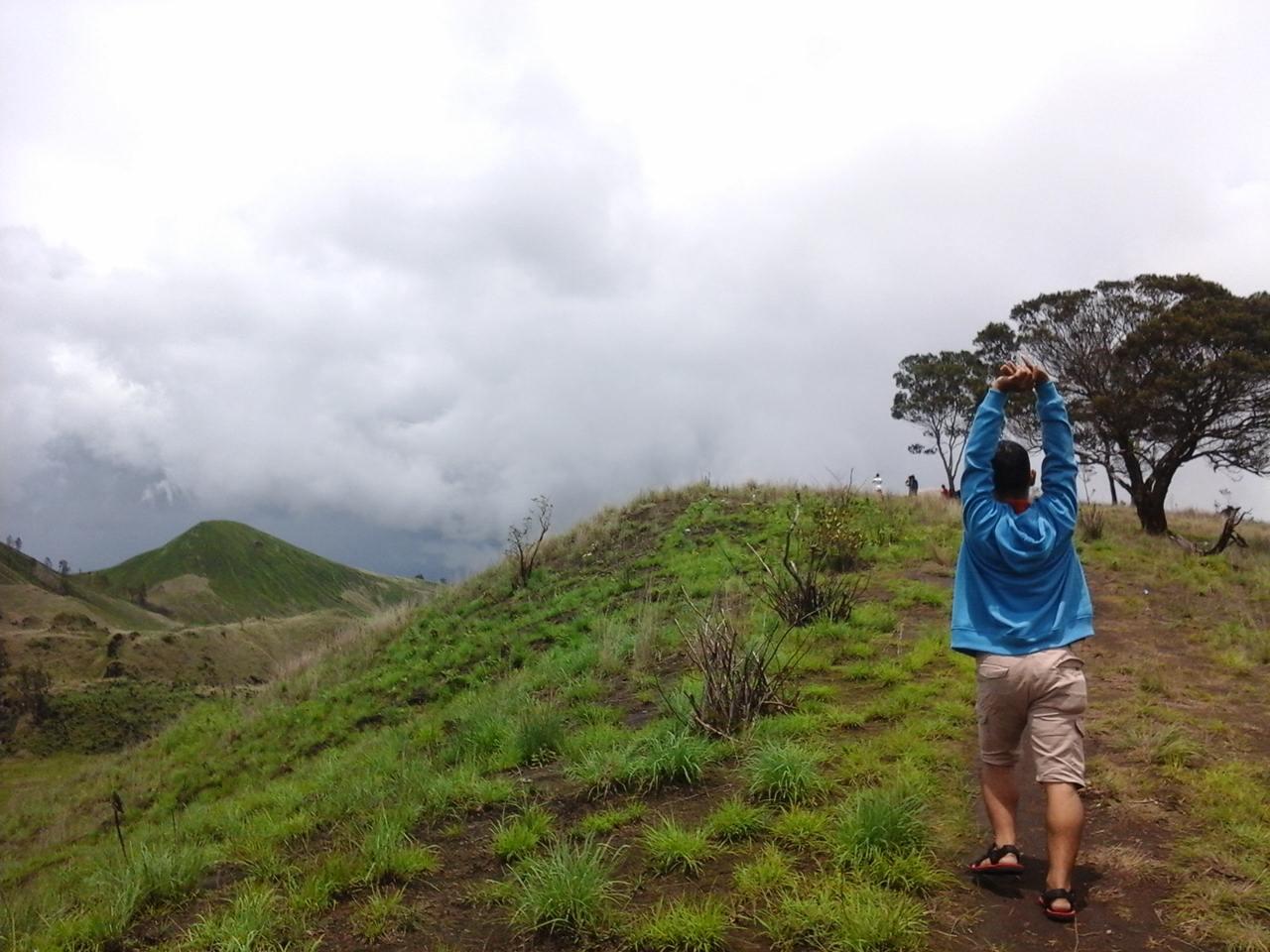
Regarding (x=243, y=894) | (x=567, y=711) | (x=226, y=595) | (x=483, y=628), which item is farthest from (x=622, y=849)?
(x=226, y=595)

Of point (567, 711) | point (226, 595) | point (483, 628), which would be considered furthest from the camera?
point (226, 595)

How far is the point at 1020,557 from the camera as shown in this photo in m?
3.52

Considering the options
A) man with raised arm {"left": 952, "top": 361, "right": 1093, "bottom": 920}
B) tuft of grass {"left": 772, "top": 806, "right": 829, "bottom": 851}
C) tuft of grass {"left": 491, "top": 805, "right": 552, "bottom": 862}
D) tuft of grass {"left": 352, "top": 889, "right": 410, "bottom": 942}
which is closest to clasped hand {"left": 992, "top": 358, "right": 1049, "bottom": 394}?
man with raised arm {"left": 952, "top": 361, "right": 1093, "bottom": 920}

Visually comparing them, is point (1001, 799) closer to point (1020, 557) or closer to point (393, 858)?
point (1020, 557)

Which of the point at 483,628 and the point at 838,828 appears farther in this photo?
the point at 483,628

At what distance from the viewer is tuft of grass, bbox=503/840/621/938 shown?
3562 millimetres

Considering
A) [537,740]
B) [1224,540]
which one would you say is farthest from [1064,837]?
[1224,540]

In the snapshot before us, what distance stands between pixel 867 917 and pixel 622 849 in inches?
57.7

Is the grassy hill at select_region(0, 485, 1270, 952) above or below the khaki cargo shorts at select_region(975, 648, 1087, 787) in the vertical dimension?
below

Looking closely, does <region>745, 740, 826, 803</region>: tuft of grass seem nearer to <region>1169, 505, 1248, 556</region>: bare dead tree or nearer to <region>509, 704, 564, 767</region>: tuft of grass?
<region>509, 704, 564, 767</region>: tuft of grass

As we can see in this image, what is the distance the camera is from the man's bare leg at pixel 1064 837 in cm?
329

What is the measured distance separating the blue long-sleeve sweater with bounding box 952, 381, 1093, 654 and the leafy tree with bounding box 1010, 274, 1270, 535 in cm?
1908

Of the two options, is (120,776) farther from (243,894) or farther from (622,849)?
(622,849)

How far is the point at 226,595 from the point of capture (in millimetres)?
185250
